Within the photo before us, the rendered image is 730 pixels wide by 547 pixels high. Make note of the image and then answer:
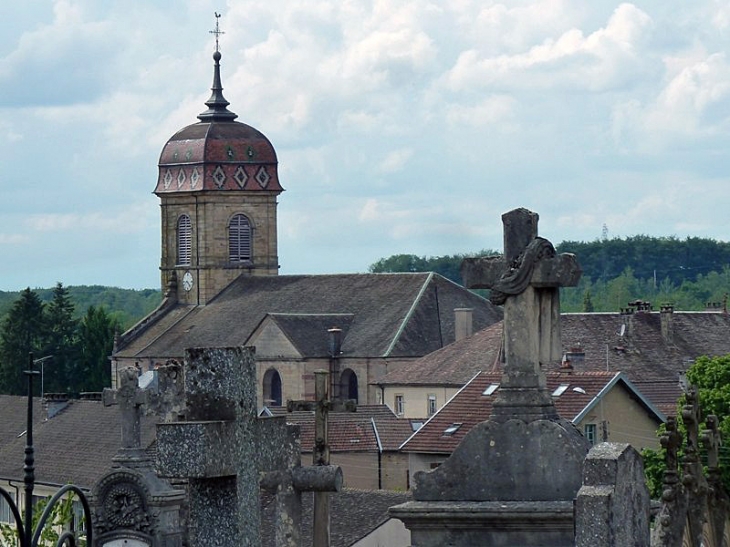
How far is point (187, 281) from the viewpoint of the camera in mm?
92250

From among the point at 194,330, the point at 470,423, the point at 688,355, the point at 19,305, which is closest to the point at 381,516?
the point at 470,423

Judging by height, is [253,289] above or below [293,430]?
above

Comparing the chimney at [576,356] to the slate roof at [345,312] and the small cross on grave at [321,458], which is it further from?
A: the small cross on grave at [321,458]

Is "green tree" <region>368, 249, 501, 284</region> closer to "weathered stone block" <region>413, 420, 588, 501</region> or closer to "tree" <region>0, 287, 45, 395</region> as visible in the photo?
"tree" <region>0, 287, 45, 395</region>

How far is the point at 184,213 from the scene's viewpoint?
9212cm

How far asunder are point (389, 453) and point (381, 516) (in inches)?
751

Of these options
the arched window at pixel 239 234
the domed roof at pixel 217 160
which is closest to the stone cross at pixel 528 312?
the domed roof at pixel 217 160

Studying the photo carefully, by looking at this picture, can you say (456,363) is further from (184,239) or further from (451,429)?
(184,239)

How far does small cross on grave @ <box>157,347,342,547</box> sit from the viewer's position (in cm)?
708

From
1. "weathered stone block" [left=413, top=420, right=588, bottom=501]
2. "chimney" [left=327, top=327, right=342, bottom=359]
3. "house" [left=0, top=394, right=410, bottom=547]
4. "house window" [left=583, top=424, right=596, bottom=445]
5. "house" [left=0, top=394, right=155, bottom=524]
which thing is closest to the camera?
"weathered stone block" [left=413, top=420, right=588, bottom=501]

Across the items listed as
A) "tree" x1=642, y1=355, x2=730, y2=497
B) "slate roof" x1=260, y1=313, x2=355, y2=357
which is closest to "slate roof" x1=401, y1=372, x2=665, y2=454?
"tree" x1=642, y1=355, x2=730, y2=497

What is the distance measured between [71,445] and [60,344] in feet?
192

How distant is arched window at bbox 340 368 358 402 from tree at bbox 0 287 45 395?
1012 inches

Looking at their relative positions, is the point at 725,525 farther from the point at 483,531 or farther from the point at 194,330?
the point at 194,330
